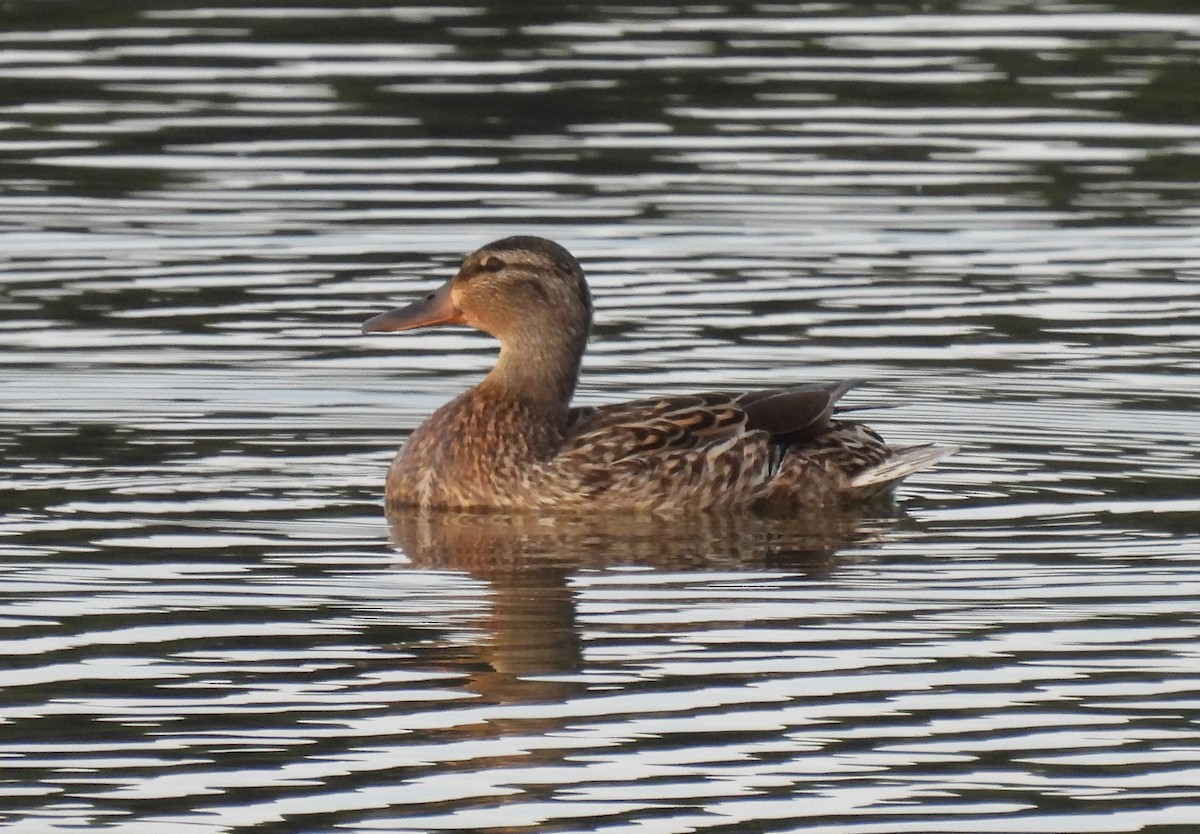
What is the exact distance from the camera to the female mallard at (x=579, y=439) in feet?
37.5

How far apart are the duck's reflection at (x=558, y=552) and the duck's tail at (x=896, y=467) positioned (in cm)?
15

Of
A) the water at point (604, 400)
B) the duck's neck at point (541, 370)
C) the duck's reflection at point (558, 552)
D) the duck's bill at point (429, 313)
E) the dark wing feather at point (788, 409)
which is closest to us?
the water at point (604, 400)

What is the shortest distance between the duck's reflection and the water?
0.04 meters

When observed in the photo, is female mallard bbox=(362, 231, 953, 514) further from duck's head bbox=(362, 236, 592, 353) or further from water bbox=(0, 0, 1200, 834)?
water bbox=(0, 0, 1200, 834)

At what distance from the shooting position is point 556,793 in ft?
24.1

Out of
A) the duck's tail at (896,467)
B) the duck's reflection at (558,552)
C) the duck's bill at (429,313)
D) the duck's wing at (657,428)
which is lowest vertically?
the duck's reflection at (558,552)

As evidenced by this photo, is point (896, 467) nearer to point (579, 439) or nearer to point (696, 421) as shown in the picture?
point (696, 421)

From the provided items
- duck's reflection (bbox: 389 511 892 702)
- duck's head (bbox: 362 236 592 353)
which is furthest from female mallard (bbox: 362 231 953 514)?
duck's reflection (bbox: 389 511 892 702)

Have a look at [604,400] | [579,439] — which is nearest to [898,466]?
[579,439]

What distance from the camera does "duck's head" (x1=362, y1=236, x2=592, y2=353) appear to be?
472 inches

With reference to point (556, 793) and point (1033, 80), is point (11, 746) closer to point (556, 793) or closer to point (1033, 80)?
point (556, 793)

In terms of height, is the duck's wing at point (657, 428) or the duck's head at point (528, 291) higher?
the duck's head at point (528, 291)

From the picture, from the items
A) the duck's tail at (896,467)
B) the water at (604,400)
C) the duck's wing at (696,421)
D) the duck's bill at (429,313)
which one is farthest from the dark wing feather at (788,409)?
the duck's bill at (429,313)

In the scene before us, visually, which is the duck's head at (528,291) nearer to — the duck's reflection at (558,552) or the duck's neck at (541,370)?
the duck's neck at (541,370)
